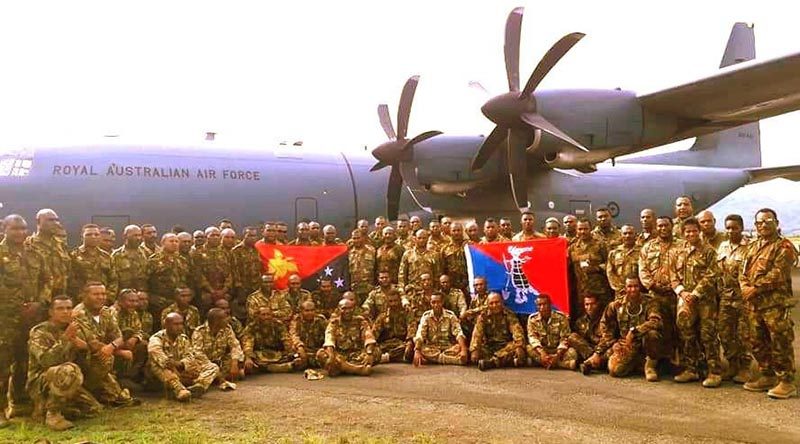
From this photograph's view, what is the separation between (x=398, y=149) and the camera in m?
13.2

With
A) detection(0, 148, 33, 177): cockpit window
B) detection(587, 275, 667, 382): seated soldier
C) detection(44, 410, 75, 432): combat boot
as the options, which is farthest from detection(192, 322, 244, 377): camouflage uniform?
detection(0, 148, 33, 177): cockpit window

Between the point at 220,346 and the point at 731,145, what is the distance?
16.8 metres

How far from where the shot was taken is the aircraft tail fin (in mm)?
18078

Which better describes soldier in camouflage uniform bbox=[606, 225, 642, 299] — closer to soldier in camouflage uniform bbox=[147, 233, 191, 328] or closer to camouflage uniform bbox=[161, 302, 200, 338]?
camouflage uniform bbox=[161, 302, 200, 338]

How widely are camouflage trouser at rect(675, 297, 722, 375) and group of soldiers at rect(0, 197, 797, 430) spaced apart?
2 cm

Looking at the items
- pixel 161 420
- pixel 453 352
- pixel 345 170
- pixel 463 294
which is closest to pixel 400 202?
pixel 345 170

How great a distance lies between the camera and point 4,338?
6328mm

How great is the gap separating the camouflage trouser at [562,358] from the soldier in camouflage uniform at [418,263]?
2011 mm

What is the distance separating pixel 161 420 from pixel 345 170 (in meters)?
8.35

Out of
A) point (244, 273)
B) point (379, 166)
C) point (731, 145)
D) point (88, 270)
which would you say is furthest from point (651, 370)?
point (731, 145)

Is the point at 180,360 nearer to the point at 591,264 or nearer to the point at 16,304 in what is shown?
the point at 16,304

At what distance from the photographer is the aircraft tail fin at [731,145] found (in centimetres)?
1808

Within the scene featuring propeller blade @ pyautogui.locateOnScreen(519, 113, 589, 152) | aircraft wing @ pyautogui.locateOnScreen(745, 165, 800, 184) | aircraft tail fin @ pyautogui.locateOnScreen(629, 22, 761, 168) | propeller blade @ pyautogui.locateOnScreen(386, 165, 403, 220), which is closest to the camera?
propeller blade @ pyautogui.locateOnScreen(519, 113, 589, 152)

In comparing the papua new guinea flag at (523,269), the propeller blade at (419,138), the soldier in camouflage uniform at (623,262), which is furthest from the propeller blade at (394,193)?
the soldier in camouflage uniform at (623,262)
